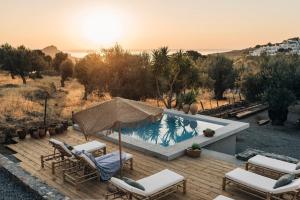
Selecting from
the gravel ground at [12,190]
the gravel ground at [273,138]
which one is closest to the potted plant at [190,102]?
the gravel ground at [273,138]

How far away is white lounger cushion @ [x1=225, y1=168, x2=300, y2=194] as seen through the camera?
21.4 feet

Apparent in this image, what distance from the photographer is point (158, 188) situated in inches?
276

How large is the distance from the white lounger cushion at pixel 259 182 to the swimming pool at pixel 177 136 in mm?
2920

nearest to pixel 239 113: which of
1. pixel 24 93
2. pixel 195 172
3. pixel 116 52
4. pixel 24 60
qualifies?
pixel 116 52

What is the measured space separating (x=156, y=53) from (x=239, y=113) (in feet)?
24.5

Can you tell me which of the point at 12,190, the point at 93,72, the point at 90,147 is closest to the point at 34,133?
the point at 90,147

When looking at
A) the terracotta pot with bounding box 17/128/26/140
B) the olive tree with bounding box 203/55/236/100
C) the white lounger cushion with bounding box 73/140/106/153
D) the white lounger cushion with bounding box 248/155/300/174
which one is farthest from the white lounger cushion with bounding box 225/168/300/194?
the olive tree with bounding box 203/55/236/100

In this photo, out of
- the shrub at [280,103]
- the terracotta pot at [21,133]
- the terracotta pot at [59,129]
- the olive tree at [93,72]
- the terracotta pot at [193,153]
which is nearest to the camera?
the terracotta pot at [193,153]

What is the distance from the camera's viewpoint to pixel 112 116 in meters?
6.86

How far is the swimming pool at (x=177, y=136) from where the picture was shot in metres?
10.9

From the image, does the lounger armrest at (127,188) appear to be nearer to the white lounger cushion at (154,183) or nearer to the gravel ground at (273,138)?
the white lounger cushion at (154,183)

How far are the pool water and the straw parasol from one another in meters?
5.86

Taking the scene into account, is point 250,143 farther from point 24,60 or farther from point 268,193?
point 24,60

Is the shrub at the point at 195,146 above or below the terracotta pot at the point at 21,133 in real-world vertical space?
below
